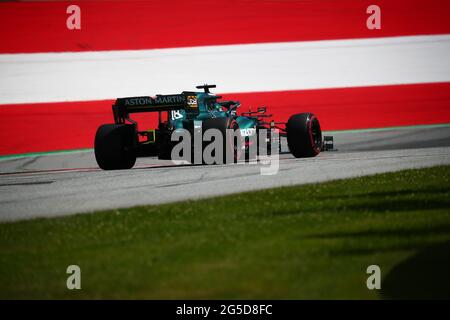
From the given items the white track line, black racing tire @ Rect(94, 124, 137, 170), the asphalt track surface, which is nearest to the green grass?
the asphalt track surface

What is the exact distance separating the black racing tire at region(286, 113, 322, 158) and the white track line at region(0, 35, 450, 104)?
7.10 m

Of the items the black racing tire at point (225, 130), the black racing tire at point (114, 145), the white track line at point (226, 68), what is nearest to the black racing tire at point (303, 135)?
the black racing tire at point (225, 130)

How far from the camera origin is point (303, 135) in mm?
13797

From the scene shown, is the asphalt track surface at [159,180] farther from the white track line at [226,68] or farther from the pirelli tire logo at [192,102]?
the white track line at [226,68]

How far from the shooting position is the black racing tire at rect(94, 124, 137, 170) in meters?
13.6

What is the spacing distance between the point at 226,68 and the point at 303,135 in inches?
312

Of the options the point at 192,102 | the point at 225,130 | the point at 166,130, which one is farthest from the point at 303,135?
the point at 166,130

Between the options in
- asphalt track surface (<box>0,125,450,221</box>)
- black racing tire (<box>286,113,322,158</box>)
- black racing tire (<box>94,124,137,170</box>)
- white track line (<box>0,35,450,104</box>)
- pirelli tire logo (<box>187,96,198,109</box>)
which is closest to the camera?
asphalt track surface (<box>0,125,450,221</box>)

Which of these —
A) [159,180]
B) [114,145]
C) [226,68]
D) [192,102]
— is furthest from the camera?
[226,68]

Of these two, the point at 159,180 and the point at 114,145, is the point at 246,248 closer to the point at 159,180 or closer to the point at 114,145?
the point at 159,180

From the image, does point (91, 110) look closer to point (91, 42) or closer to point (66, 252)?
point (91, 42)

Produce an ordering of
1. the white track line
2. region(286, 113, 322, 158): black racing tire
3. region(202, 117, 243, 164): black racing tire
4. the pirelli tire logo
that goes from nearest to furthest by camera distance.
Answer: region(202, 117, 243, 164): black racing tire < the pirelli tire logo < region(286, 113, 322, 158): black racing tire < the white track line

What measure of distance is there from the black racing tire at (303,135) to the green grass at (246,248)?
4.95m

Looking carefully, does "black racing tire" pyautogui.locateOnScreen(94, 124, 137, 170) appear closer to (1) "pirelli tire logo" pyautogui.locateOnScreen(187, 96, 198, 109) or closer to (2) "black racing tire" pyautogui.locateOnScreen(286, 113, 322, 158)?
(1) "pirelli tire logo" pyautogui.locateOnScreen(187, 96, 198, 109)
